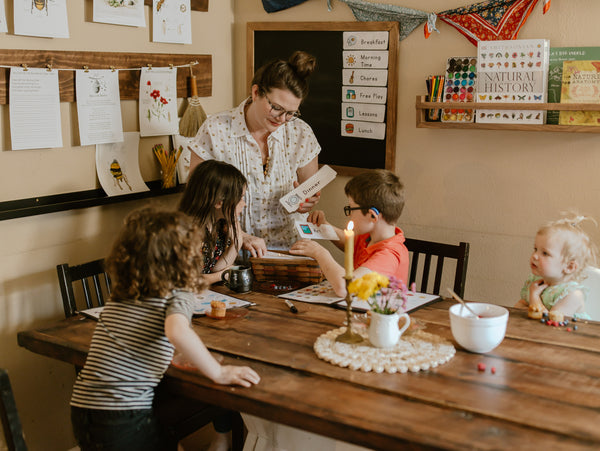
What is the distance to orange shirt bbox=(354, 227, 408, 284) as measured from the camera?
229 centimetres

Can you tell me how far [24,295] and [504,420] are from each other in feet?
6.26

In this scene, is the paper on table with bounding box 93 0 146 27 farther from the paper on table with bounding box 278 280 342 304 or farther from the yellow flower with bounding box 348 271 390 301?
the yellow flower with bounding box 348 271 390 301

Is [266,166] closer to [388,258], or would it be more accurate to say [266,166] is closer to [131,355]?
[388,258]

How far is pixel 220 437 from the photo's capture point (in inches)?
93.0

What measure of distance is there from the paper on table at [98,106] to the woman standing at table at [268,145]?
36cm

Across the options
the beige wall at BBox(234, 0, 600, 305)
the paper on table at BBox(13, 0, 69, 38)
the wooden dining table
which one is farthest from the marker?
the paper on table at BBox(13, 0, 69, 38)

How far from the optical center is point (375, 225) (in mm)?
2455

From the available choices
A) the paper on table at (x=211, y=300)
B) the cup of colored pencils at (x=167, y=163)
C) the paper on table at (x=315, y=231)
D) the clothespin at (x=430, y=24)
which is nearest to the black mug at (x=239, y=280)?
the paper on table at (x=211, y=300)

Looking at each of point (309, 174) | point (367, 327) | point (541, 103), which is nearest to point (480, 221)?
point (541, 103)

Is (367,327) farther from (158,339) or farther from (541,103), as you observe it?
(541,103)

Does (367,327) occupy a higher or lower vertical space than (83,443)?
higher

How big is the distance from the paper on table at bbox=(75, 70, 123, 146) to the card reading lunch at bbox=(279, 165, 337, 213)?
780 mm

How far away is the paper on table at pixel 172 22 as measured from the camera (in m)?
2.96

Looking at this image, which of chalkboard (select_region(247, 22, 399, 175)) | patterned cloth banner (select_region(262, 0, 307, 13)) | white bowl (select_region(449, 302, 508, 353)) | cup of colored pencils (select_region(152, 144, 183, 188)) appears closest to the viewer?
white bowl (select_region(449, 302, 508, 353))
